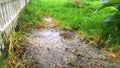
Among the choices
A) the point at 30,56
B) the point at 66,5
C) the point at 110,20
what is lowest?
the point at 66,5

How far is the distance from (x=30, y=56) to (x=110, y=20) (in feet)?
5.61

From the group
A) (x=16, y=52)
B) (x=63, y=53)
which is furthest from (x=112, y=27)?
(x=16, y=52)

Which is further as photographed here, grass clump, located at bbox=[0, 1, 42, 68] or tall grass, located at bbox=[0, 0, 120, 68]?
tall grass, located at bbox=[0, 0, 120, 68]

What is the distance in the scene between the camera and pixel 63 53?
12.3ft

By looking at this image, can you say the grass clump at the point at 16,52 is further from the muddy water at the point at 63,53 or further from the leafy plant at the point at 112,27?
the leafy plant at the point at 112,27

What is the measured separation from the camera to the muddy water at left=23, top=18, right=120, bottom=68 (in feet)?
11.0

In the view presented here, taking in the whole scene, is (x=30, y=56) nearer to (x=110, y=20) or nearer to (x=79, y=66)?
(x=79, y=66)

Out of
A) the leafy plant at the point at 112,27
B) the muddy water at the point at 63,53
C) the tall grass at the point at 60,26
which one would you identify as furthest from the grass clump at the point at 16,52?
the leafy plant at the point at 112,27

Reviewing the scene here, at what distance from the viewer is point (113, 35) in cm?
430

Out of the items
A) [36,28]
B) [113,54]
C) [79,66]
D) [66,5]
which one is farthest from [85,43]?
[66,5]

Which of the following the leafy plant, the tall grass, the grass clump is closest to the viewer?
the grass clump

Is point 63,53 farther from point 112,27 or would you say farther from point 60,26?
point 60,26

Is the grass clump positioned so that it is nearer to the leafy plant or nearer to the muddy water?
the muddy water

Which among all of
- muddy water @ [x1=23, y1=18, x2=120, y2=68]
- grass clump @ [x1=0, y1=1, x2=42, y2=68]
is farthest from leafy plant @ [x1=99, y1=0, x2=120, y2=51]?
grass clump @ [x1=0, y1=1, x2=42, y2=68]
